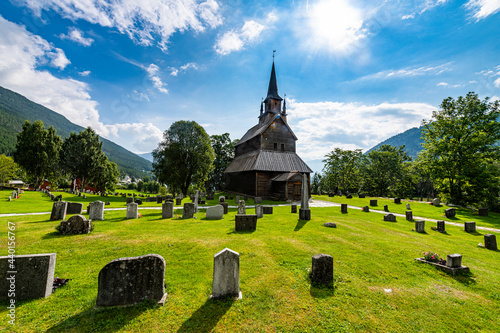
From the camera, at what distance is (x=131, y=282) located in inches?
161

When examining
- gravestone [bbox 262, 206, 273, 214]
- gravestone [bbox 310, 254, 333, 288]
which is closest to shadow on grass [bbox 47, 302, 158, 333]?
gravestone [bbox 310, 254, 333, 288]

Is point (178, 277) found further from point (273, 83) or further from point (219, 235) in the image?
point (273, 83)

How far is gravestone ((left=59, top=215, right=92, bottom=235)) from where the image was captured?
7934mm

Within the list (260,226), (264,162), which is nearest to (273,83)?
(264,162)

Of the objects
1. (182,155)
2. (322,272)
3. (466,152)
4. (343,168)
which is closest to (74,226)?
(322,272)

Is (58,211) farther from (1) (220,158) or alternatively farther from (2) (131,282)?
(1) (220,158)

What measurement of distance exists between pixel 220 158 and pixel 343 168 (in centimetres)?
2879

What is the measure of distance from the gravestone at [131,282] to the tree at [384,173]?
1956 inches

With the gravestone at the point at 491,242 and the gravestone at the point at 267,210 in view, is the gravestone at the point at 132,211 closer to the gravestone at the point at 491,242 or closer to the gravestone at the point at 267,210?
the gravestone at the point at 267,210

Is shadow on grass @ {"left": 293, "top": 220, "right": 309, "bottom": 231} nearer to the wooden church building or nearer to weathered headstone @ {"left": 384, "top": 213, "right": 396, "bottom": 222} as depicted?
weathered headstone @ {"left": 384, "top": 213, "right": 396, "bottom": 222}

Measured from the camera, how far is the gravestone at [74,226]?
7.93m

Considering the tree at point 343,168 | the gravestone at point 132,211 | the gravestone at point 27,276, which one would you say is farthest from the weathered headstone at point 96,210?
the tree at point 343,168

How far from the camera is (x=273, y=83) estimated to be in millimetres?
38812

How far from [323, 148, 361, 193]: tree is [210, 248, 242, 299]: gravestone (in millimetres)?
43710
